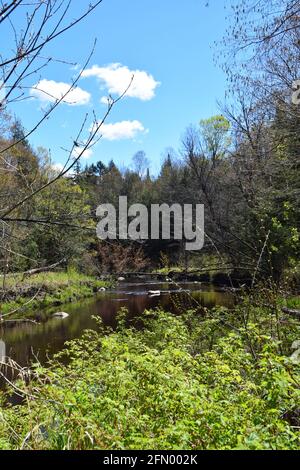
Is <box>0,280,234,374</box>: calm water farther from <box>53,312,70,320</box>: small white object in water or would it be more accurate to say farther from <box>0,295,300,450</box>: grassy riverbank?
<box>0,295,300,450</box>: grassy riverbank

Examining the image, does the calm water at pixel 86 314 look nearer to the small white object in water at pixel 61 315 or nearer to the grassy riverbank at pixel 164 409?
the small white object in water at pixel 61 315

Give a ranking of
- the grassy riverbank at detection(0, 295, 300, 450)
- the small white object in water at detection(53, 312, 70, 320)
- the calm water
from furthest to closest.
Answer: the small white object in water at detection(53, 312, 70, 320)
the calm water
the grassy riverbank at detection(0, 295, 300, 450)

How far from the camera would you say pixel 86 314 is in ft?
51.9

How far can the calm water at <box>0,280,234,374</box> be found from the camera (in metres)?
10.6

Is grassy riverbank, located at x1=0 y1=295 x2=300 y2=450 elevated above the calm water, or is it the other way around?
grassy riverbank, located at x1=0 y1=295 x2=300 y2=450

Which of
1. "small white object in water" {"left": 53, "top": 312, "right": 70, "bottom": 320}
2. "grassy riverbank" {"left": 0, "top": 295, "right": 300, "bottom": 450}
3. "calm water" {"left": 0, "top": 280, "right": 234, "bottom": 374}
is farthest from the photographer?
"small white object in water" {"left": 53, "top": 312, "right": 70, "bottom": 320}

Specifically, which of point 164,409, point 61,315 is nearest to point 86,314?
point 61,315

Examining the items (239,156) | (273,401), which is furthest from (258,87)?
(273,401)

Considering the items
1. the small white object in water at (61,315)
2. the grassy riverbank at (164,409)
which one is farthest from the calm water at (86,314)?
the grassy riverbank at (164,409)

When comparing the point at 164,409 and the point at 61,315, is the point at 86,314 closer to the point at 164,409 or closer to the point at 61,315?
the point at 61,315

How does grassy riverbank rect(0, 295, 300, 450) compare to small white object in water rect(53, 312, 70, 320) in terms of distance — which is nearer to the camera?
grassy riverbank rect(0, 295, 300, 450)

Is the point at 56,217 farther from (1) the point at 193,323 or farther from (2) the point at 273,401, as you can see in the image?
(1) the point at 193,323

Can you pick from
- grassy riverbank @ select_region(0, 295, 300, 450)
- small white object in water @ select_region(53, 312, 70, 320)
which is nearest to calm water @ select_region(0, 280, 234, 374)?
small white object in water @ select_region(53, 312, 70, 320)

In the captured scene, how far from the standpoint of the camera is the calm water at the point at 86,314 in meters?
10.6
